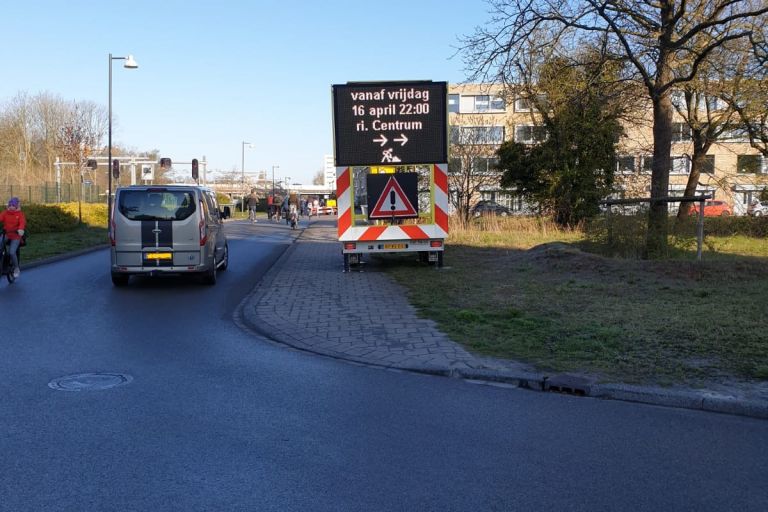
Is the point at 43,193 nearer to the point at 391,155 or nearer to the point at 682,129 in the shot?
the point at 391,155

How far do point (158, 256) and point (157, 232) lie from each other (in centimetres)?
44

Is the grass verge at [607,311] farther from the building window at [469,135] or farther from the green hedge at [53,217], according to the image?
the green hedge at [53,217]

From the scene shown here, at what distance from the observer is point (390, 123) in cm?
1455

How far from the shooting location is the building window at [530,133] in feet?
95.6

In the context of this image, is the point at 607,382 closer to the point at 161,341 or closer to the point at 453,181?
the point at 161,341

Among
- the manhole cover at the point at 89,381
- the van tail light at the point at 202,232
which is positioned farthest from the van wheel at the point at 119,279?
the manhole cover at the point at 89,381

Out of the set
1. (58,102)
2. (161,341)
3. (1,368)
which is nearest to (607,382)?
(161,341)

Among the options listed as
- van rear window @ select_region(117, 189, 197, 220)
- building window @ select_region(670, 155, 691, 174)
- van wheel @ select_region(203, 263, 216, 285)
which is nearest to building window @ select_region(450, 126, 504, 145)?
building window @ select_region(670, 155, 691, 174)

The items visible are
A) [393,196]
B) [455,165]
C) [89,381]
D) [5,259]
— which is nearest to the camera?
[89,381]

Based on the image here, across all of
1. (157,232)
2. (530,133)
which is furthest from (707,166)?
(157,232)

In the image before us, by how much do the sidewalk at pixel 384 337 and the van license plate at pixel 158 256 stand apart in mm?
1777

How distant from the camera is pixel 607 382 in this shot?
237 inches

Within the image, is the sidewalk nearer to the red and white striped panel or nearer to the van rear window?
the red and white striped panel

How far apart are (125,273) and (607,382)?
9.66m
